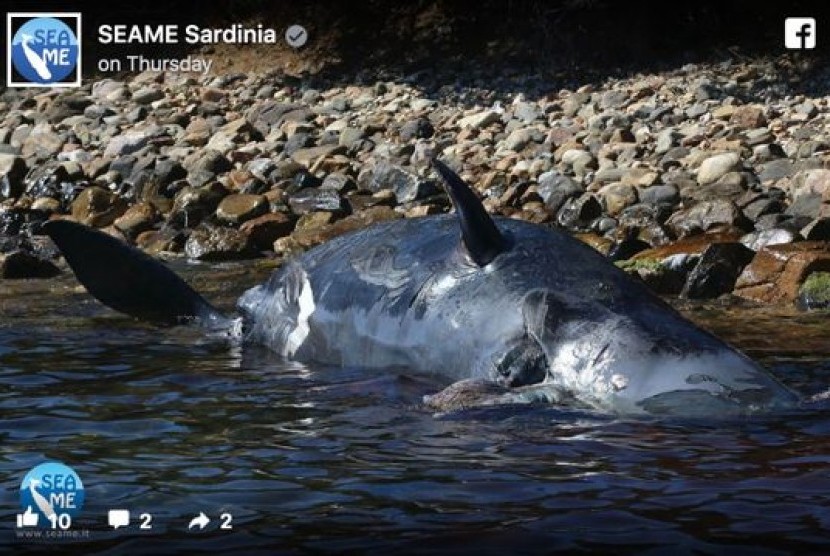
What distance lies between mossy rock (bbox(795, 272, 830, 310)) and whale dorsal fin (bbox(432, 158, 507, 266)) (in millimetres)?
3690

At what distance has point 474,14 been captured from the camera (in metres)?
22.2

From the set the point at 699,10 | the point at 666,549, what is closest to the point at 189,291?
the point at 666,549

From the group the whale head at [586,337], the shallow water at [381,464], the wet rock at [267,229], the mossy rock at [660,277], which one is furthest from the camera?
the wet rock at [267,229]

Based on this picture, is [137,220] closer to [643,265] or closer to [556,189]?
[556,189]

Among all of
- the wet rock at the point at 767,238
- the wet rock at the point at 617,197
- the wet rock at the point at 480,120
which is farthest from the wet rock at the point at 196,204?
the wet rock at the point at 767,238

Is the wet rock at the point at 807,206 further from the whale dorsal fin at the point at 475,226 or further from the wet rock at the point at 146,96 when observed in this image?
the wet rock at the point at 146,96

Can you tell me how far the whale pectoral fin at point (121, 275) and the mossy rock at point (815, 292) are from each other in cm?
371

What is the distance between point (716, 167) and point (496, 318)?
838cm

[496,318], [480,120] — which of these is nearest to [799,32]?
[480,120]

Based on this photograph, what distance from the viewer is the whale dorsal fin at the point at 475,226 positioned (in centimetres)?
602

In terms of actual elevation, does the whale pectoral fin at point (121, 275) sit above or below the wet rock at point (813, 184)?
below

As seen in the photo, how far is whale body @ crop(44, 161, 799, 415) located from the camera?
549cm

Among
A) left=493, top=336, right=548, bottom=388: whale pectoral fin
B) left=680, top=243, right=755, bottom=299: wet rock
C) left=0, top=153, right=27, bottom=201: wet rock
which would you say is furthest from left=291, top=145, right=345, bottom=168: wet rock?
left=493, top=336, right=548, bottom=388: whale pectoral fin

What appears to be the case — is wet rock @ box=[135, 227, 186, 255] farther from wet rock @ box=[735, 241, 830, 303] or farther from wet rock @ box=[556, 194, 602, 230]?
wet rock @ box=[735, 241, 830, 303]
